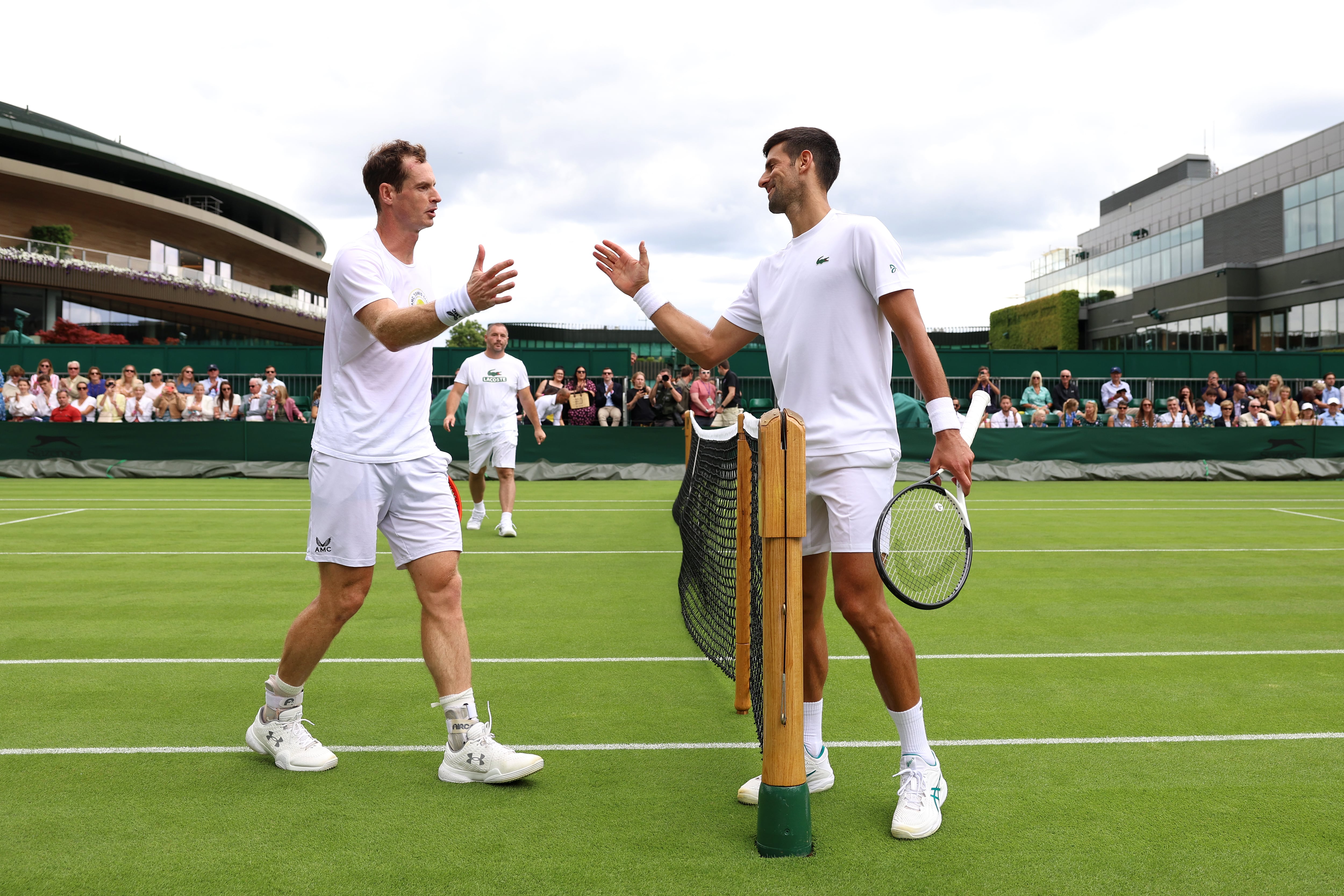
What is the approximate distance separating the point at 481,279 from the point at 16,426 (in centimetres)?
1884

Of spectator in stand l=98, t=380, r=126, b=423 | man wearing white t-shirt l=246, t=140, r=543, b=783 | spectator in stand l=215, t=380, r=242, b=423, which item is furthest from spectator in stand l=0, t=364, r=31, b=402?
man wearing white t-shirt l=246, t=140, r=543, b=783

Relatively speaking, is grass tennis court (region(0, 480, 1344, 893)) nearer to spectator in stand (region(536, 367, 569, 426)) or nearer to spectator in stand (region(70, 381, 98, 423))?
spectator in stand (region(536, 367, 569, 426))

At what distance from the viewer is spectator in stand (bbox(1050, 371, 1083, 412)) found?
65.6 feet

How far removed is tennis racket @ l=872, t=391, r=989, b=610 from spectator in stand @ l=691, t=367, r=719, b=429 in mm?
14607

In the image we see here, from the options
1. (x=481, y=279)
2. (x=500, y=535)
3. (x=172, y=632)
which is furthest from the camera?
(x=500, y=535)

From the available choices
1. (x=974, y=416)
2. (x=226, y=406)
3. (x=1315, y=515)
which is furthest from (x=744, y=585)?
(x=226, y=406)

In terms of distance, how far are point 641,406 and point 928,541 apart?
15850 mm

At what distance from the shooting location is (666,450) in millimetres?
18422

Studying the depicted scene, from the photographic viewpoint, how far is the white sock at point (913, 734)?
343 centimetres

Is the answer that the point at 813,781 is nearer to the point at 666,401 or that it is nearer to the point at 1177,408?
the point at 666,401

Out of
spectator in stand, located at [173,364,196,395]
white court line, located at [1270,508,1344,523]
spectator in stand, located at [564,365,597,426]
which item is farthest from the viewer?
spectator in stand, located at [173,364,196,395]

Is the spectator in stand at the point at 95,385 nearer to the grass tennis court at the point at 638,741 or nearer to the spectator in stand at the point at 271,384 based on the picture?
the spectator in stand at the point at 271,384

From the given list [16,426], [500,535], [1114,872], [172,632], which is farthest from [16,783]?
[16,426]

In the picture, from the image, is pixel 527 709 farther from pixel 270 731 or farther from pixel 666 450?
pixel 666 450
